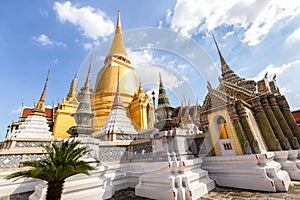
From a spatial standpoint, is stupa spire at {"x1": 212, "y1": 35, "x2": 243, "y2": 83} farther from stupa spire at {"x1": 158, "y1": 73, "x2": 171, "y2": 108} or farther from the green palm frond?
the green palm frond

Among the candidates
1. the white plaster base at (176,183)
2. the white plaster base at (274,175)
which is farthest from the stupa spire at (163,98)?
the white plaster base at (274,175)

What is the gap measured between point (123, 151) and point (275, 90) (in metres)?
9.40

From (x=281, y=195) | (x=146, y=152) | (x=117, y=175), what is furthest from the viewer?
(x=146, y=152)

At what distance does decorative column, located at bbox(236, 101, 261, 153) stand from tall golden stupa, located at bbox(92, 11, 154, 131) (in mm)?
8842

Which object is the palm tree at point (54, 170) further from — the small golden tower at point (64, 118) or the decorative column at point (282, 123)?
the small golden tower at point (64, 118)

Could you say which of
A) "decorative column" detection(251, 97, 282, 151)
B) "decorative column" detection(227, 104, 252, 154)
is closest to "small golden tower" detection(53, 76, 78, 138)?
"decorative column" detection(227, 104, 252, 154)

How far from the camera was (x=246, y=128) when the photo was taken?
6219 mm

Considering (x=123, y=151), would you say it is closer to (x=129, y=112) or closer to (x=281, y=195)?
(x=281, y=195)

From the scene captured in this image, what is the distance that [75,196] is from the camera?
396 centimetres

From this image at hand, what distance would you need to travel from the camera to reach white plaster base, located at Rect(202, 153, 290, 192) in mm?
4203

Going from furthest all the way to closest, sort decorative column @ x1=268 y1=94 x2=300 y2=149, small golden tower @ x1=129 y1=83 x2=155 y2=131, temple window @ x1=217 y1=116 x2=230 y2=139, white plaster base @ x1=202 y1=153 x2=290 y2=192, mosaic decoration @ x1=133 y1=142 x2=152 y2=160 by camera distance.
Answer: small golden tower @ x1=129 y1=83 x2=155 y2=131 < temple window @ x1=217 y1=116 x2=230 y2=139 < decorative column @ x1=268 y1=94 x2=300 y2=149 < mosaic decoration @ x1=133 y1=142 x2=152 y2=160 < white plaster base @ x1=202 y1=153 x2=290 y2=192

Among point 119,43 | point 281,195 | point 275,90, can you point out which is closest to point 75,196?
point 281,195

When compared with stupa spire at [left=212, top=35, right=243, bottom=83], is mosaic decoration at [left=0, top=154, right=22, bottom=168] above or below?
below

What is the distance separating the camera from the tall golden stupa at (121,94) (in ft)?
53.1
